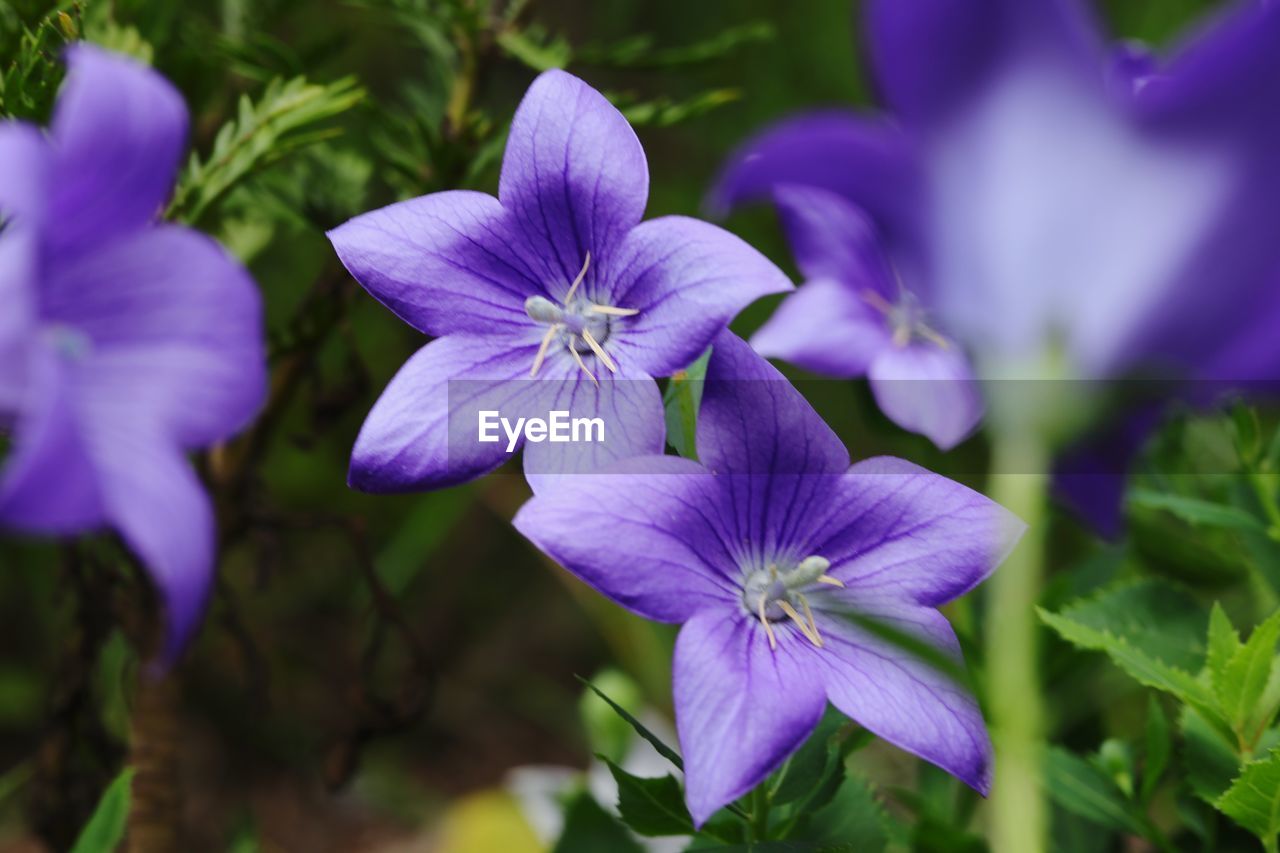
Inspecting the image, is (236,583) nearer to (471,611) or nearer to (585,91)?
(471,611)

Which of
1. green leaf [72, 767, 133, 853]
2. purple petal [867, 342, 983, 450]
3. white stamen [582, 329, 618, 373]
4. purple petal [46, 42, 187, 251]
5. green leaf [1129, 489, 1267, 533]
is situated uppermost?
purple petal [46, 42, 187, 251]

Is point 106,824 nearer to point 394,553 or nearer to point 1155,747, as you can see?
point 1155,747

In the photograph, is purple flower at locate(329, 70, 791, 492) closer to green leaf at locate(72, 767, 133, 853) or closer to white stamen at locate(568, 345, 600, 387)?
white stamen at locate(568, 345, 600, 387)

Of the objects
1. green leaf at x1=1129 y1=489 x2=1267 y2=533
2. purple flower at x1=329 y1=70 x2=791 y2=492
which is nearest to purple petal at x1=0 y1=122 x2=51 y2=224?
purple flower at x1=329 y1=70 x2=791 y2=492

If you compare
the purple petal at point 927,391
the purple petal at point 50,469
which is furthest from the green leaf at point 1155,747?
the purple petal at point 50,469

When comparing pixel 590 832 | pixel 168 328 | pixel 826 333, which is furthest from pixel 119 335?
pixel 590 832

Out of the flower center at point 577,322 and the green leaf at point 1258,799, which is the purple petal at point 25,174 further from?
the green leaf at point 1258,799
